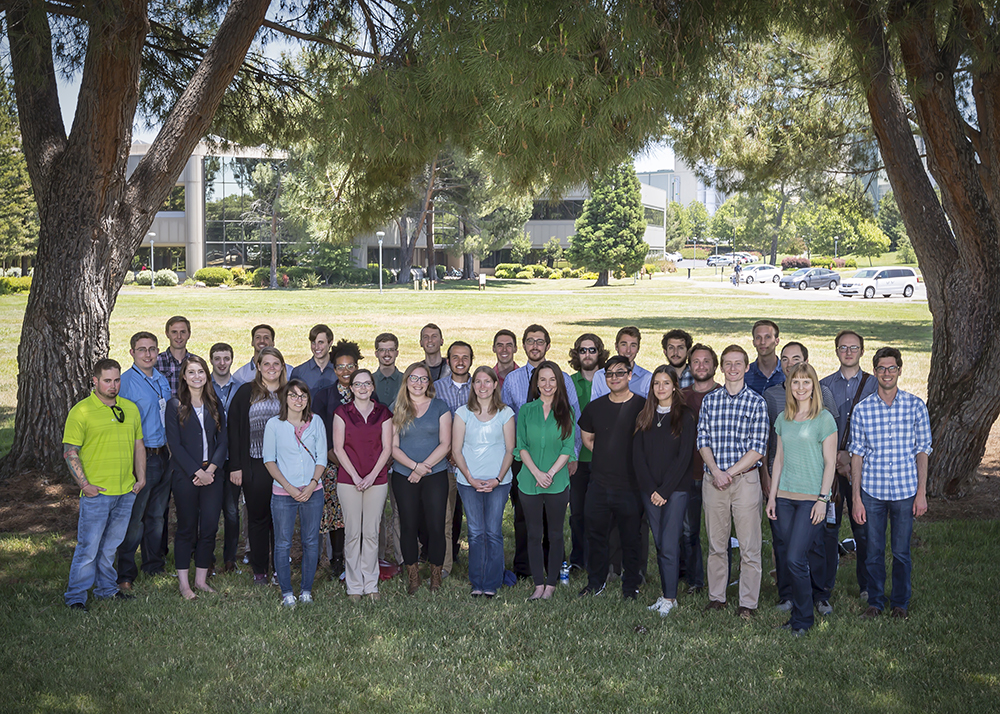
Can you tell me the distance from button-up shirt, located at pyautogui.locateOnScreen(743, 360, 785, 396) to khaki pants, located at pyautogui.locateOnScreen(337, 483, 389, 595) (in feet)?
8.84

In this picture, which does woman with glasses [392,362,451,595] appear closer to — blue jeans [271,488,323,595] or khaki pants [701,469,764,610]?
blue jeans [271,488,323,595]

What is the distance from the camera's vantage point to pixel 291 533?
18.5 feet

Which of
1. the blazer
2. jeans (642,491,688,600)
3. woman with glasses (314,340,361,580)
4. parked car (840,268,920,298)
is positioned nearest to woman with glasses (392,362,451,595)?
woman with glasses (314,340,361,580)

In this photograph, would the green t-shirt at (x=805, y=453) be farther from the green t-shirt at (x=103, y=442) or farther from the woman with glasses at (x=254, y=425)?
the green t-shirt at (x=103, y=442)

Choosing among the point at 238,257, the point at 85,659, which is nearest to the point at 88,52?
the point at 85,659

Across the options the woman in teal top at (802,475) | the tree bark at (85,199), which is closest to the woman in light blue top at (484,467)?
the woman in teal top at (802,475)

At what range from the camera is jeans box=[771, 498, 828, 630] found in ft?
16.9

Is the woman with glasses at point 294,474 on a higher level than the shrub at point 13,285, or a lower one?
lower

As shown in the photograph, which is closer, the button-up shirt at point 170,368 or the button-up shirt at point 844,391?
the button-up shirt at point 844,391

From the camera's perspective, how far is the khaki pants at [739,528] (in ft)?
17.7

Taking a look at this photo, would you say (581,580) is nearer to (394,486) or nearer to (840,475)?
(394,486)

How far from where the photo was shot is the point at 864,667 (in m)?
4.68

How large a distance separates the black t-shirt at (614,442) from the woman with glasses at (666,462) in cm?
6

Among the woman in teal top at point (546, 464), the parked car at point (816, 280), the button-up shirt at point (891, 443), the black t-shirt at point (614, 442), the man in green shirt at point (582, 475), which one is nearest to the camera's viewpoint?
the button-up shirt at point (891, 443)
